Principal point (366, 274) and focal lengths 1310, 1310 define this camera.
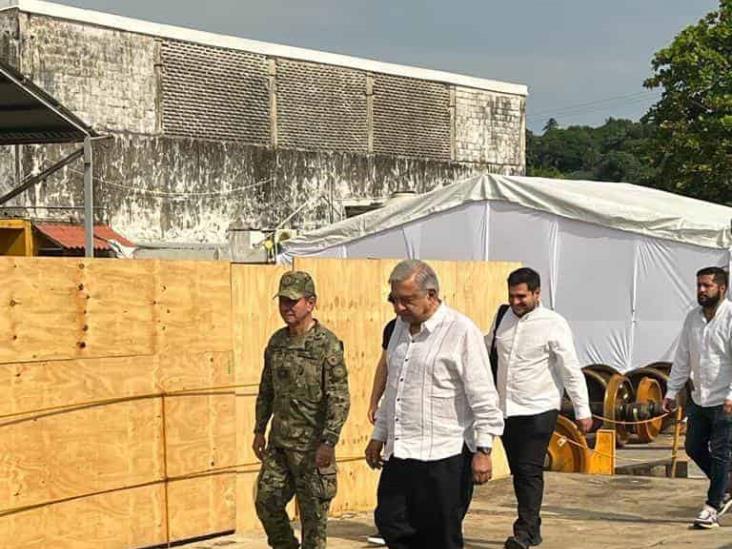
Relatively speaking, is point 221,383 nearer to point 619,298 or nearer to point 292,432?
point 292,432

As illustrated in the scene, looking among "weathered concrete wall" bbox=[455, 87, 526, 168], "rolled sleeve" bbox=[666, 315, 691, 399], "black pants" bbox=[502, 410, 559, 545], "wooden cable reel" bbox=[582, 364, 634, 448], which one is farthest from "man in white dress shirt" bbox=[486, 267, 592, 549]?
"weathered concrete wall" bbox=[455, 87, 526, 168]

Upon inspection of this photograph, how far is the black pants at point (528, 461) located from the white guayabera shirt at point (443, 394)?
2280mm

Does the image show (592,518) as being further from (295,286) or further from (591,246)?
(591,246)

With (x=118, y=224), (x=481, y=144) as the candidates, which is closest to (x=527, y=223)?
(x=118, y=224)

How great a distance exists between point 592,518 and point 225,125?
27.0m

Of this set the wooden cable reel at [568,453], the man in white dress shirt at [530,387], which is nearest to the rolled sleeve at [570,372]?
the man in white dress shirt at [530,387]

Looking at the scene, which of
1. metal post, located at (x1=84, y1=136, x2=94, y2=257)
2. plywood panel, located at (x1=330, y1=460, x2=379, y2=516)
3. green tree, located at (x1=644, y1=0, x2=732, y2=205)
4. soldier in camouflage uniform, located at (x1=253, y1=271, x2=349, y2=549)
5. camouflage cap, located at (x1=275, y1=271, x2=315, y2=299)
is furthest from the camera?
green tree, located at (x1=644, y1=0, x2=732, y2=205)

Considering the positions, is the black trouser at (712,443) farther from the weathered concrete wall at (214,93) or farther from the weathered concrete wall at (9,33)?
the weathered concrete wall at (214,93)

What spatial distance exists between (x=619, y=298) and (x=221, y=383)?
→ 979 cm

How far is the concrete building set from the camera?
31.2m

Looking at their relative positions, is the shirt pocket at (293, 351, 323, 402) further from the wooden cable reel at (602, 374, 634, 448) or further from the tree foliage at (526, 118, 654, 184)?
the tree foliage at (526, 118, 654, 184)

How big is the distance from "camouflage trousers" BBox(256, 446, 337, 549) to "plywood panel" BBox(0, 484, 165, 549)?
1496 millimetres

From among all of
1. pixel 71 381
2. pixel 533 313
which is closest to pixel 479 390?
pixel 533 313

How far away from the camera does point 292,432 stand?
769 cm
